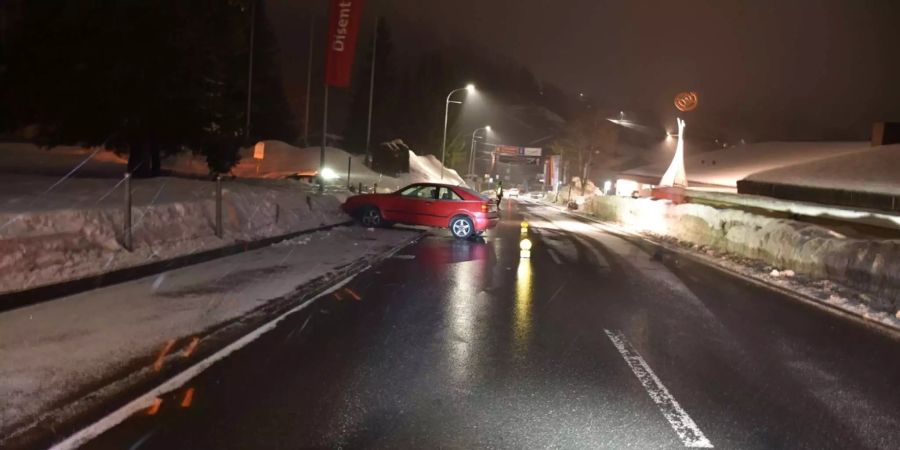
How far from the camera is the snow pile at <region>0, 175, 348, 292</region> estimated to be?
Answer: 8.35 meters

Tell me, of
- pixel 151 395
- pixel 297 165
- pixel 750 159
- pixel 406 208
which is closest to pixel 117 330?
pixel 151 395

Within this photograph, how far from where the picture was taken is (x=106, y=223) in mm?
9969

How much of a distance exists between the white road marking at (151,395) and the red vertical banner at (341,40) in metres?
16.9

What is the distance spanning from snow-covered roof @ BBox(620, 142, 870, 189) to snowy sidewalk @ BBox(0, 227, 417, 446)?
93.1 ft

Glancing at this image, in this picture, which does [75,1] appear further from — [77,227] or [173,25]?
[77,227]

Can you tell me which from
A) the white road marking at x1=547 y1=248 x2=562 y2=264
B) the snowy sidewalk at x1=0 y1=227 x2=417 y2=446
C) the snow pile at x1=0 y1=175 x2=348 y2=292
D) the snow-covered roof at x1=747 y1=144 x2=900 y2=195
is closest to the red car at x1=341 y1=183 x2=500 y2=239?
the white road marking at x1=547 y1=248 x2=562 y2=264

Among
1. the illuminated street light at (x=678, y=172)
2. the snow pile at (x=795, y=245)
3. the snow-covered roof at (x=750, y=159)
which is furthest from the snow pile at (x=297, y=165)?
the snow pile at (x=795, y=245)

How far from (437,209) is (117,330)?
40.8 ft

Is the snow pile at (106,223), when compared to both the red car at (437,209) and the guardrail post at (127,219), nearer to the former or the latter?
the guardrail post at (127,219)

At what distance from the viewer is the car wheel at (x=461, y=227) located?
18.5 m

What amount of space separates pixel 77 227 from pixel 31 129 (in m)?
12.2

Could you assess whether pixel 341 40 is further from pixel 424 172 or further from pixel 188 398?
pixel 424 172

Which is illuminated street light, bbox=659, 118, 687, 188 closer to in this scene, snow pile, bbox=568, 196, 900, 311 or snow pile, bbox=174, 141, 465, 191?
snow pile, bbox=568, 196, 900, 311

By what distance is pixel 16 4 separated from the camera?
1491cm
